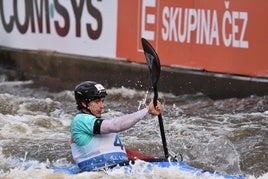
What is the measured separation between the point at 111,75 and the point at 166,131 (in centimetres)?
338

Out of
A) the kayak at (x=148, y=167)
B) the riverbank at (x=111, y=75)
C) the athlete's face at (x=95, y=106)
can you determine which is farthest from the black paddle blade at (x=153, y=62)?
the riverbank at (x=111, y=75)

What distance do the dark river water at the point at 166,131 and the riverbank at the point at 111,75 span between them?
145mm

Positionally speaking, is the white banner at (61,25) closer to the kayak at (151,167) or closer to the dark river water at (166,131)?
the dark river water at (166,131)

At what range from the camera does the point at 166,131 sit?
10.5 m

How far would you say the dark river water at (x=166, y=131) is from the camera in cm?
898

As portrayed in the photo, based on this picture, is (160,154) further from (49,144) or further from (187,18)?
(187,18)

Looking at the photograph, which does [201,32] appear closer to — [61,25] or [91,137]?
[61,25]

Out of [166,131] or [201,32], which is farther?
[201,32]

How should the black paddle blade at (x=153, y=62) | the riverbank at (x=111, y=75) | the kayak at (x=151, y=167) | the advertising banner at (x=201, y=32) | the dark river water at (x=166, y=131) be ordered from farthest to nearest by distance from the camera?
1. the riverbank at (x=111, y=75)
2. the advertising banner at (x=201, y=32)
3. the dark river water at (x=166, y=131)
4. the black paddle blade at (x=153, y=62)
5. the kayak at (x=151, y=167)

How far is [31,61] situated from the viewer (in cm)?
1538

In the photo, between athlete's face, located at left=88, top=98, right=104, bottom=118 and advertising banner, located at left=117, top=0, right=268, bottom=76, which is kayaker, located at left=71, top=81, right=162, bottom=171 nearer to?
athlete's face, located at left=88, top=98, right=104, bottom=118

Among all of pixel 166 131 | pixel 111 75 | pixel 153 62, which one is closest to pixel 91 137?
pixel 153 62

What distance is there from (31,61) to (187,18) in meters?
4.08

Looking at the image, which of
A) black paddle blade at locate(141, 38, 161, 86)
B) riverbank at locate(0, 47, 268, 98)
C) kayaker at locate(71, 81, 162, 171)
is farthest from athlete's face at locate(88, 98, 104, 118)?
riverbank at locate(0, 47, 268, 98)
